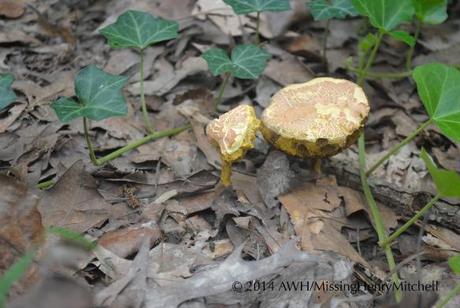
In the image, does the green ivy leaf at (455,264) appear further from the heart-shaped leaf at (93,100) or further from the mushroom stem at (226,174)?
the heart-shaped leaf at (93,100)

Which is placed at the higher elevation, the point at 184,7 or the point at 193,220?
the point at 184,7

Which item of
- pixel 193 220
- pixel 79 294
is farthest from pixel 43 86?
pixel 79 294

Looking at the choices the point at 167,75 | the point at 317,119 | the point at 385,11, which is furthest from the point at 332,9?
the point at 167,75

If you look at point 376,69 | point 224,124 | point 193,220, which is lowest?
point 193,220

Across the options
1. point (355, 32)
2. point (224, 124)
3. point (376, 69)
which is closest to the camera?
point (224, 124)

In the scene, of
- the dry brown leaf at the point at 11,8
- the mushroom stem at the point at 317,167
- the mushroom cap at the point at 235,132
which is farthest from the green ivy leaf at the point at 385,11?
the dry brown leaf at the point at 11,8

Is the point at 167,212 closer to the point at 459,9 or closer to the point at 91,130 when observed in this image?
the point at 91,130

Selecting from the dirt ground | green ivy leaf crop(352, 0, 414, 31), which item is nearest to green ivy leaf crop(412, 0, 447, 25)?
green ivy leaf crop(352, 0, 414, 31)

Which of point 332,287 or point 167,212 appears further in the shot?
point 167,212
